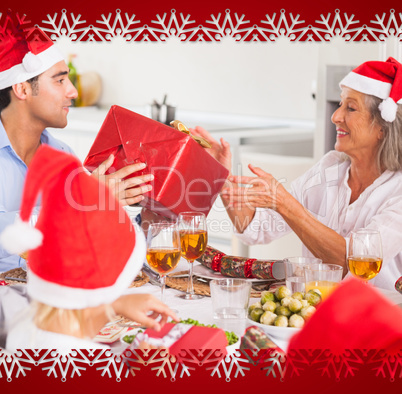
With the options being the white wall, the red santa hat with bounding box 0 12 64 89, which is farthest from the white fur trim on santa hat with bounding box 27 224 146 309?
the white wall

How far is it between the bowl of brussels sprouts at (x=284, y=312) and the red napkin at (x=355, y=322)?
34 cm

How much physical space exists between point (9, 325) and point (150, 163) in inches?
24.3

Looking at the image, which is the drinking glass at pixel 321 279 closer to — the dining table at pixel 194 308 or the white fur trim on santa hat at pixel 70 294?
the dining table at pixel 194 308

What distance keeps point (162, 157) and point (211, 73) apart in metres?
2.83

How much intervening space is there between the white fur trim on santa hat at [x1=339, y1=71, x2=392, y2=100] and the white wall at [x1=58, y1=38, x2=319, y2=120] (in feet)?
5.55

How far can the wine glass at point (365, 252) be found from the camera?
138 centimetres

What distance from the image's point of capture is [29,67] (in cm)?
222

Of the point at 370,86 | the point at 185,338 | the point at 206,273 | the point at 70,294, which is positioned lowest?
the point at 206,273

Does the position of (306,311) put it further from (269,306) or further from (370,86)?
(370,86)

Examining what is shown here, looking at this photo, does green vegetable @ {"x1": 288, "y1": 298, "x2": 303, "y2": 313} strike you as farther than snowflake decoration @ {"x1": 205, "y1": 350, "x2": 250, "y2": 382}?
Yes

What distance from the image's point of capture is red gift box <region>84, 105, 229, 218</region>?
154 centimetres

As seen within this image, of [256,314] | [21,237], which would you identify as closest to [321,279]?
[256,314]

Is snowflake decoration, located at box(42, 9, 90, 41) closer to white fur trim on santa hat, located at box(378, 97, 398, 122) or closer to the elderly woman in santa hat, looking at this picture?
the elderly woman in santa hat

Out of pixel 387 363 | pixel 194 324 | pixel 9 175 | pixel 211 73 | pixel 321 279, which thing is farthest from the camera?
pixel 211 73
